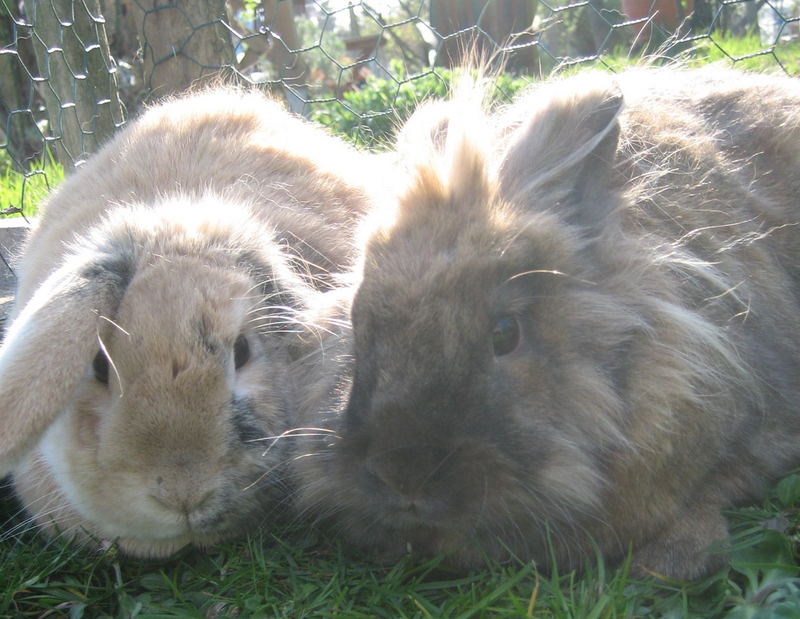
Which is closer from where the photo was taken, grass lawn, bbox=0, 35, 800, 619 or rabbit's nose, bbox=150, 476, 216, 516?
grass lawn, bbox=0, 35, 800, 619

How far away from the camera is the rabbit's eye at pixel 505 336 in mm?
2109

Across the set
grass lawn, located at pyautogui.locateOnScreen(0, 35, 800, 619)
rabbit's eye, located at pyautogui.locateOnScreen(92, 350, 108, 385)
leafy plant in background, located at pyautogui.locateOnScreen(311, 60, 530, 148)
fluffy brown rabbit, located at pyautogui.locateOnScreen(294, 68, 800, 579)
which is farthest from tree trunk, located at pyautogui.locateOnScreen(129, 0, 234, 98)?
grass lawn, located at pyautogui.locateOnScreen(0, 35, 800, 619)

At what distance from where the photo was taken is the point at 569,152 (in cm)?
234

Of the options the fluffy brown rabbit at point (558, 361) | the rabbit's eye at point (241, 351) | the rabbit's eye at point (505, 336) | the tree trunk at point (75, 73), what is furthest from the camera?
the tree trunk at point (75, 73)

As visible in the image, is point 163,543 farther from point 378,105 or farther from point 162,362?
point 378,105

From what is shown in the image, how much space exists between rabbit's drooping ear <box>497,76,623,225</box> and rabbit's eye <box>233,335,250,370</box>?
84 centimetres

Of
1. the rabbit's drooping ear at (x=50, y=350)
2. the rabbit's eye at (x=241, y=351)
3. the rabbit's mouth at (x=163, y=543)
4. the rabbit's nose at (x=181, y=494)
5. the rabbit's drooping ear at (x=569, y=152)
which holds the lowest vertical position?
the rabbit's mouth at (x=163, y=543)

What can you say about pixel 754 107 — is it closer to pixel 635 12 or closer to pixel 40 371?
pixel 40 371

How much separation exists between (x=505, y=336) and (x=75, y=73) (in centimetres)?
343

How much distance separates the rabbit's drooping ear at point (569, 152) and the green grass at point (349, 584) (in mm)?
932

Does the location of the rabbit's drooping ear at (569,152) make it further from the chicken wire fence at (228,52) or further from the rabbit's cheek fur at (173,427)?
the rabbit's cheek fur at (173,427)

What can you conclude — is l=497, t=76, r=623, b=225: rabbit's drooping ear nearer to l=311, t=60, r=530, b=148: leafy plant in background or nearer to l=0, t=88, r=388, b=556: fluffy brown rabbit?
l=0, t=88, r=388, b=556: fluffy brown rabbit

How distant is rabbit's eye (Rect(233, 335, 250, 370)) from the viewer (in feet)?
8.03

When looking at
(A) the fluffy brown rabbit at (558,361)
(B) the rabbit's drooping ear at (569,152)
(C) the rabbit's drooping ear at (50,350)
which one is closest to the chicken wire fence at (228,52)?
(B) the rabbit's drooping ear at (569,152)
